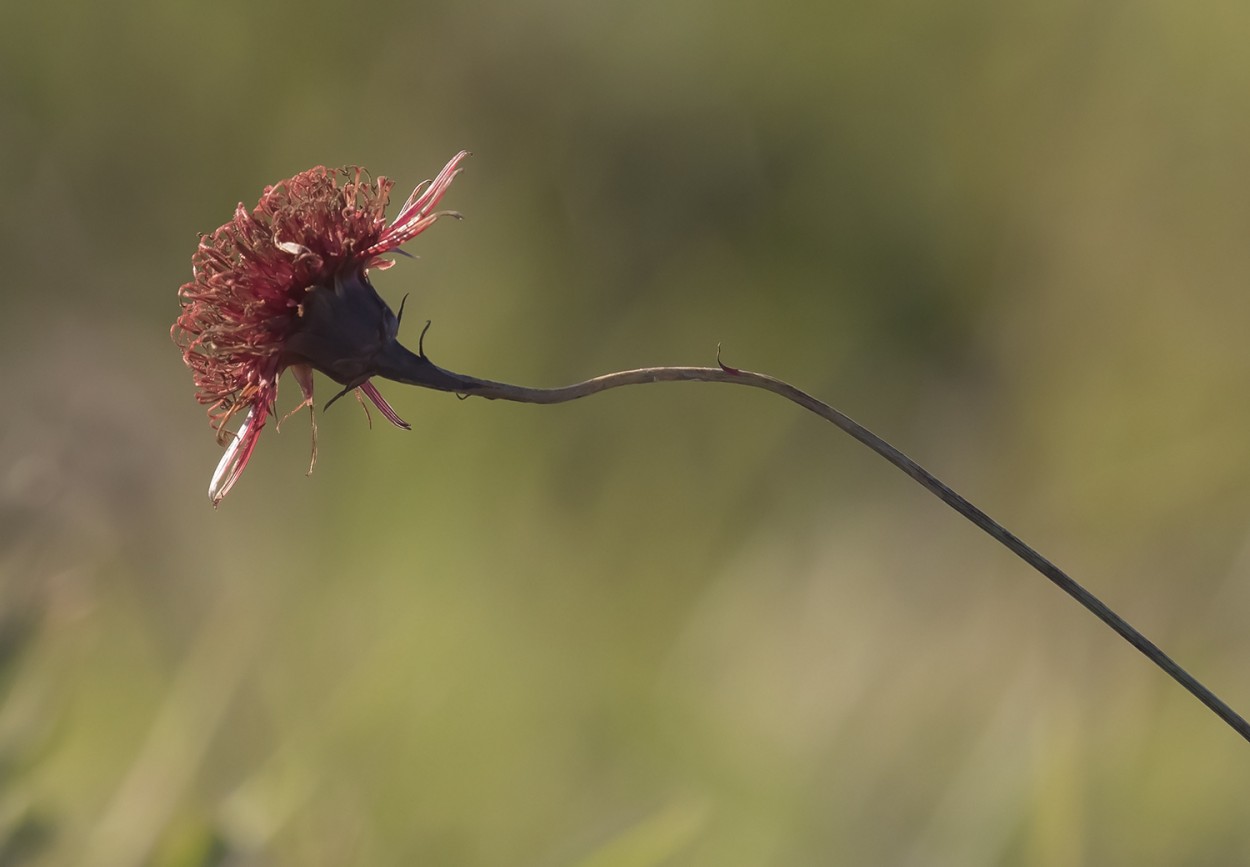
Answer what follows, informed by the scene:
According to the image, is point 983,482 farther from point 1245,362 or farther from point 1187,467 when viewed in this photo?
point 1245,362

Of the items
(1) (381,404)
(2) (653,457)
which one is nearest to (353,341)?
(1) (381,404)

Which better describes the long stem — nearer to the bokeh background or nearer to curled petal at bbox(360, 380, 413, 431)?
curled petal at bbox(360, 380, 413, 431)

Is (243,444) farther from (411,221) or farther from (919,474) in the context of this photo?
(919,474)

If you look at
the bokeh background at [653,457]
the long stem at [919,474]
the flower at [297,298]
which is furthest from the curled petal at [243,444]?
the bokeh background at [653,457]

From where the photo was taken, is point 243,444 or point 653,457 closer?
point 243,444

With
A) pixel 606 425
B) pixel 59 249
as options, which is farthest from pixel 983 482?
pixel 59 249

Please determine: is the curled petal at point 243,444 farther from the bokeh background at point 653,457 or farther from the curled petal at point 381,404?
the bokeh background at point 653,457
